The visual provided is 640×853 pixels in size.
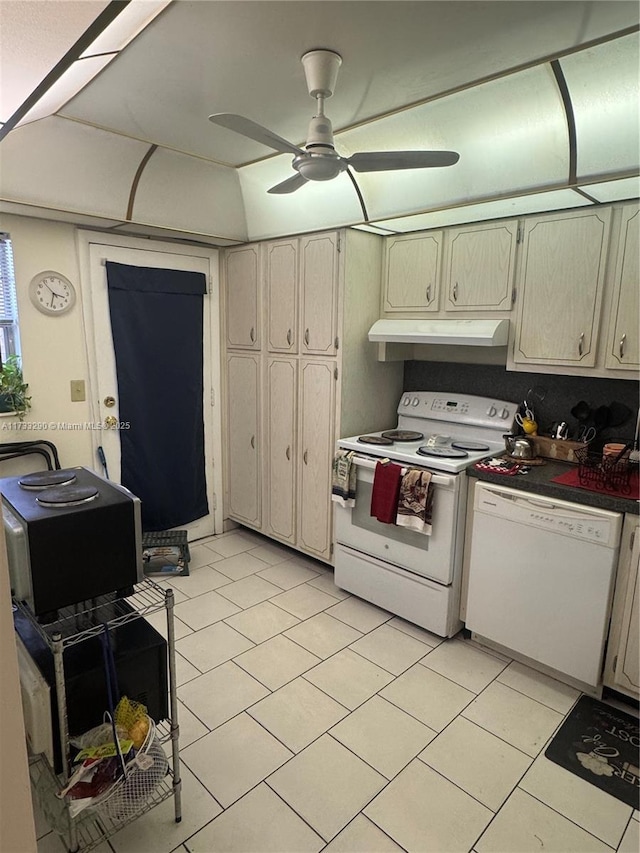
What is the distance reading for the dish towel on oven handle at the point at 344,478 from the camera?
3.03m

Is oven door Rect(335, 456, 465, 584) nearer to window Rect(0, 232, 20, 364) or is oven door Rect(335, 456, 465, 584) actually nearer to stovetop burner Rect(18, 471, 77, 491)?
stovetop burner Rect(18, 471, 77, 491)

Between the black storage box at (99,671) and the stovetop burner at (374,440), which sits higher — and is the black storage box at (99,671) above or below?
below

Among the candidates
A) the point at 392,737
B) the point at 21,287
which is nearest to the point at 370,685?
the point at 392,737

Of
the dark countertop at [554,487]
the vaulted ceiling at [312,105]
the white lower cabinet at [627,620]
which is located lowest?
the white lower cabinet at [627,620]

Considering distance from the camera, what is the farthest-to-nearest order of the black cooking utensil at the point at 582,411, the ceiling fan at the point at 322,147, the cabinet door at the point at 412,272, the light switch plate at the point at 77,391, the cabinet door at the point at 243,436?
1. the cabinet door at the point at 243,436
2. the light switch plate at the point at 77,391
3. the cabinet door at the point at 412,272
4. the black cooking utensil at the point at 582,411
5. the ceiling fan at the point at 322,147

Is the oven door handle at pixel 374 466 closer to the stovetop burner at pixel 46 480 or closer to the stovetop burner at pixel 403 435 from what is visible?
the stovetop burner at pixel 403 435

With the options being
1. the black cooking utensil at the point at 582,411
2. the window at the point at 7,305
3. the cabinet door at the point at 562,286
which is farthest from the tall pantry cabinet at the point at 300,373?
the window at the point at 7,305

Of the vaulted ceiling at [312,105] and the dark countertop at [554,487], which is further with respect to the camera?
the dark countertop at [554,487]

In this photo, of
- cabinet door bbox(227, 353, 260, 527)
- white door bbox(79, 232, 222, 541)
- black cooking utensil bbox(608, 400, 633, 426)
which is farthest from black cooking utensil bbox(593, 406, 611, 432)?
white door bbox(79, 232, 222, 541)

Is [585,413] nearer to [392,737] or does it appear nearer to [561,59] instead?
[561,59]

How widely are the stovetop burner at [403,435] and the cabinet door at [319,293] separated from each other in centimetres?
63

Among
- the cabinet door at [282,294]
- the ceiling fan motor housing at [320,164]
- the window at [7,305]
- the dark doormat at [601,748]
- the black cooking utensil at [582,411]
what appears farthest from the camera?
the cabinet door at [282,294]

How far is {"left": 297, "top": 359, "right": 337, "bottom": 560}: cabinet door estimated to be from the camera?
3266 millimetres

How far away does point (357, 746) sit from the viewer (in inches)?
81.8
